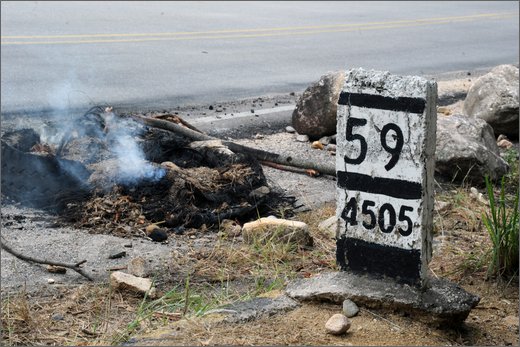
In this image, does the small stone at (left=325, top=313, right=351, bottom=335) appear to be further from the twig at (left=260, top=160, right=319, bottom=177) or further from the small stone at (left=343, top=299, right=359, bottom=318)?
the twig at (left=260, top=160, right=319, bottom=177)

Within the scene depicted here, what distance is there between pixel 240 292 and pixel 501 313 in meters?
1.35

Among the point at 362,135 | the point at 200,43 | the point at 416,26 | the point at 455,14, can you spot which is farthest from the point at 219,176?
the point at 455,14

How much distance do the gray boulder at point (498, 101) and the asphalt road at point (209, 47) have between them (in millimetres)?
2502

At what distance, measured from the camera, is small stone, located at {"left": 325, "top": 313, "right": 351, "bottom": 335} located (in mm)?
3867

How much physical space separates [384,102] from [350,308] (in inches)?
38.2

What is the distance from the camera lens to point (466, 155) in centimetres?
684

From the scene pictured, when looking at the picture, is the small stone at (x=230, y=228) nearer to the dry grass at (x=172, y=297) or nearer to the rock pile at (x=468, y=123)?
the dry grass at (x=172, y=297)

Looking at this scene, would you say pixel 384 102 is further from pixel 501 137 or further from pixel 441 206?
pixel 501 137

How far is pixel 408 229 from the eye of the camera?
13.7 ft

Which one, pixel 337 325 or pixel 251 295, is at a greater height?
pixel 337 325

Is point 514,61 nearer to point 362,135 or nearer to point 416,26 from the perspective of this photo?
point 416,26

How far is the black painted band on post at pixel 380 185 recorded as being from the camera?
4129 millimetres

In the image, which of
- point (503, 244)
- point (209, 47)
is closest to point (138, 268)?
point (503, 244)

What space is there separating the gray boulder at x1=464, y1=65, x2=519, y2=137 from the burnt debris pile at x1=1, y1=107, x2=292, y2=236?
3.06m
